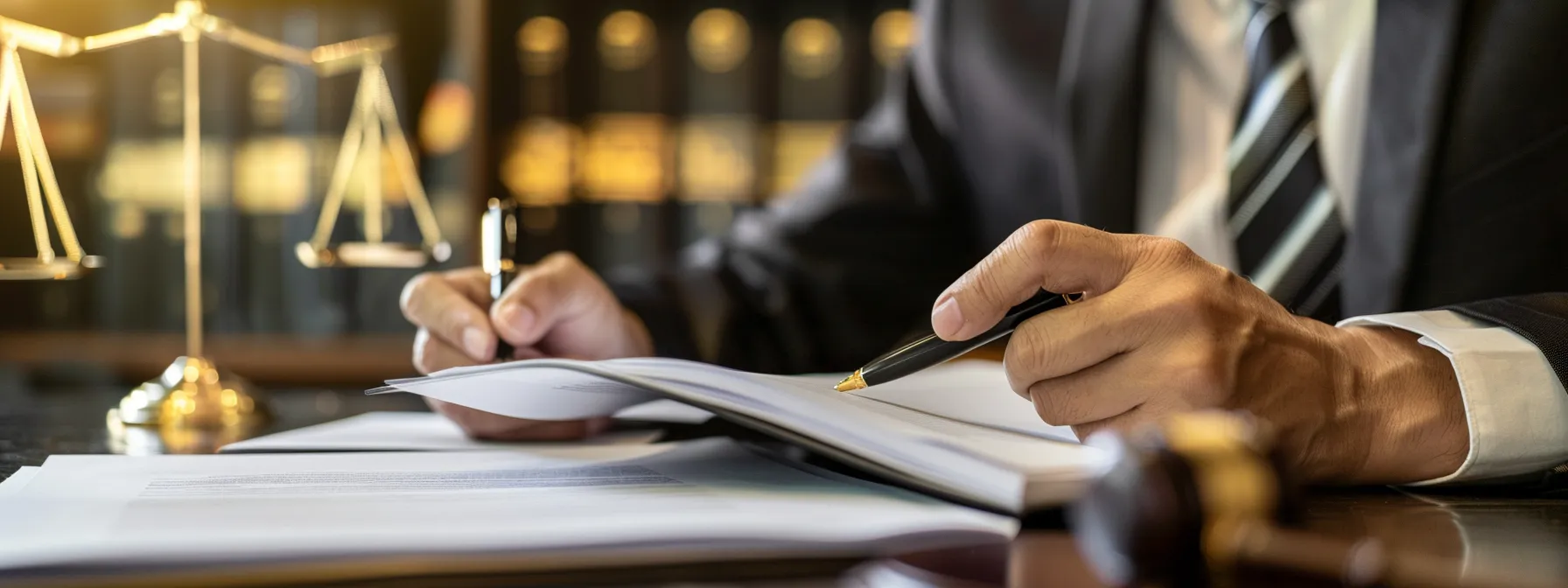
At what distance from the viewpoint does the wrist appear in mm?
496

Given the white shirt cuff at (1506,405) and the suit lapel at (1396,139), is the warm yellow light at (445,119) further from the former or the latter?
the white shirt cuff at (1506,405)

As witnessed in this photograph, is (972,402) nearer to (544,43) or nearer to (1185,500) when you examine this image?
(1185,500)

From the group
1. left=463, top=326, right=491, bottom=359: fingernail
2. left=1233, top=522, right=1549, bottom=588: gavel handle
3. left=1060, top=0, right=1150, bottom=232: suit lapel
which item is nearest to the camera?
left=1233, top=522, right=1549, bottom=588: gavel handle

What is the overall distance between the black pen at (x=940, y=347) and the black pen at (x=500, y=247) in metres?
0.28

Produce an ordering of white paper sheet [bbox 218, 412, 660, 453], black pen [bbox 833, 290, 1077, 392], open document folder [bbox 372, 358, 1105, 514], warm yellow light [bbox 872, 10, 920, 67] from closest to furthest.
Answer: open document folder [bbox 372, 358, 1105, 514], black pen [bbox 833, 290, 1077, 392], white paper sheet [bbox 218, 412, 660, 453], warm yellow light [bbox 872, 10, 920, 67]

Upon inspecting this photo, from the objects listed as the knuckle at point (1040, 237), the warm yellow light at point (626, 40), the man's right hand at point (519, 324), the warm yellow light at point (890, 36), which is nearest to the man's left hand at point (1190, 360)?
the knuckle at point (1040, 237)

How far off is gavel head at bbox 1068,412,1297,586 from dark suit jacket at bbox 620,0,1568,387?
0.35 meters

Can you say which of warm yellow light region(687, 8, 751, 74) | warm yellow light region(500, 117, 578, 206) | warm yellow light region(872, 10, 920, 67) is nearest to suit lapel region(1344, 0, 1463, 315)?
warm yellow light region(872, 10, 920, 67)

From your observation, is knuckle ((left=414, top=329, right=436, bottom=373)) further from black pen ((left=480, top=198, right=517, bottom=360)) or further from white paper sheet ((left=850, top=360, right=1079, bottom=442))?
white paper sheet ((left=850, top=360, right=1079, bottom=442))

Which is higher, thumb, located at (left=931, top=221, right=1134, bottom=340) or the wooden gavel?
thumb, located at (left=931, top=221, right=1134, bottom=340)

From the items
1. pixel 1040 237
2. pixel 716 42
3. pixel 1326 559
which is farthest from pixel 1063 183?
pixel 716 42

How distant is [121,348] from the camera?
85.1 inches

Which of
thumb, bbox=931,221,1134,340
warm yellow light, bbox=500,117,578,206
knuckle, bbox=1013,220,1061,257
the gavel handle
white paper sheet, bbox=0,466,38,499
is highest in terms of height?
warm yellow light, bbox=500,117,578,206

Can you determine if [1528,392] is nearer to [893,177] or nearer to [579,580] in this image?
[579,580]
